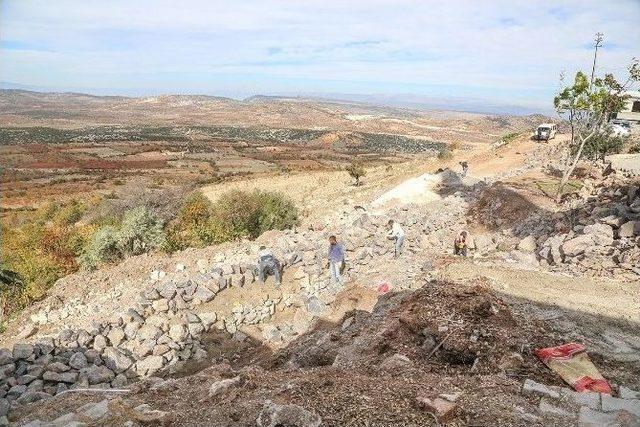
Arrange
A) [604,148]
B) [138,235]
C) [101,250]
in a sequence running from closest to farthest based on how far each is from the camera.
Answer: [101,250]
[138,235]
[604,148]

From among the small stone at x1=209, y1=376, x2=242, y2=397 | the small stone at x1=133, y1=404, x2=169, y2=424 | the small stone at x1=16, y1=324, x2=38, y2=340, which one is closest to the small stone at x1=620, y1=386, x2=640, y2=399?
the small stone at x1=209, y1=376, x2=242, y2=397

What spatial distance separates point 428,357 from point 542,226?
1072 centimetres

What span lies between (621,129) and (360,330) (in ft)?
89.8

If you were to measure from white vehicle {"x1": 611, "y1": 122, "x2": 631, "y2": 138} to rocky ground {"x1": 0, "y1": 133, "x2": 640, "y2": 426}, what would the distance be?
11565 mm

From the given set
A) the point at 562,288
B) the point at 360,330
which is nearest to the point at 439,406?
the point at 360,330

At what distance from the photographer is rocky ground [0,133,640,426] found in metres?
5.43

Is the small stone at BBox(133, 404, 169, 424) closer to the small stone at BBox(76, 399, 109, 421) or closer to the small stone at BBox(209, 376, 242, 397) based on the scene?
the small stone at BBox(76, 399, 109, 421)

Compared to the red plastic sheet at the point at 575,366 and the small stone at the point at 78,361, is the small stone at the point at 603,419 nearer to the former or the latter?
the red plastic sheet at the point at 575,366

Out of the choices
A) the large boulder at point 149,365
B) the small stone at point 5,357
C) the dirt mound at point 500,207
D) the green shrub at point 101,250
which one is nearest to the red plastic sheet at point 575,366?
the large boulder at point 149,365

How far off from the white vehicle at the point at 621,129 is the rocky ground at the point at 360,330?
455 inches

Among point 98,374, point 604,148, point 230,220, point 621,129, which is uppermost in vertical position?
point 621,129

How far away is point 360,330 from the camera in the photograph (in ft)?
28.9

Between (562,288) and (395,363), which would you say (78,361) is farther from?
(562,288)

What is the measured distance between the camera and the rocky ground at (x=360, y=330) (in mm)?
5430
